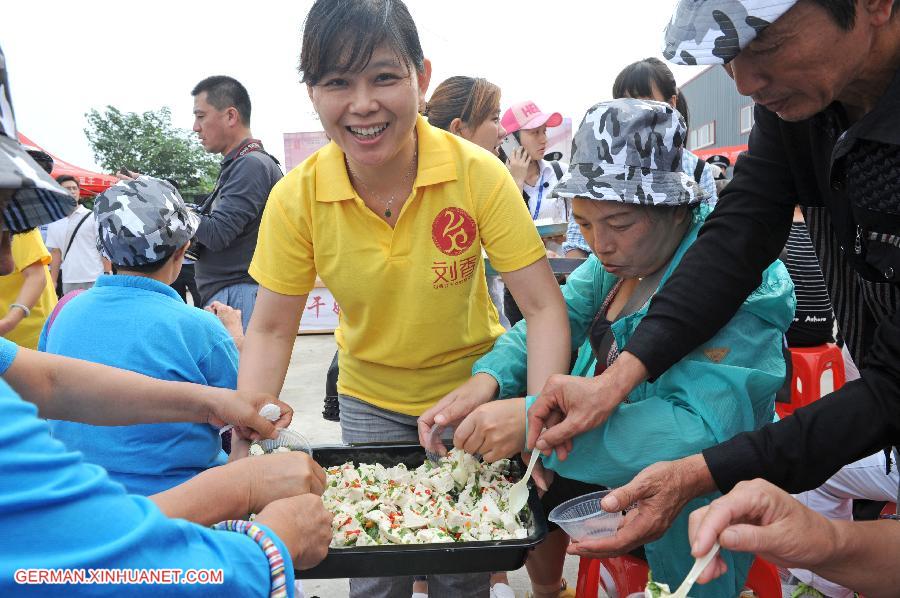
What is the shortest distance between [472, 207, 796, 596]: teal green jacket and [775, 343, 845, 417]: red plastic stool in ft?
6.38

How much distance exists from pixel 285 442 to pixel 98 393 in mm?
456

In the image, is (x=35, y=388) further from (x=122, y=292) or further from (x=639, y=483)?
(x=639, y=483)

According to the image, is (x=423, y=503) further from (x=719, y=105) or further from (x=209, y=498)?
(x=719, y=105)

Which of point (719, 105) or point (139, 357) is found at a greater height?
point (139, 357)

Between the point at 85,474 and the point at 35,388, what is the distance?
0.89 meters

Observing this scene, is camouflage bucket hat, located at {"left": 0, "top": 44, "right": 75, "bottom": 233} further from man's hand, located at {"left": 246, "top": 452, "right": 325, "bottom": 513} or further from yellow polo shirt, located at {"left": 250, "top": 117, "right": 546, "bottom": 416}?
yellow polo shirt, located at {"left": 250, "top": 117, "right": 546, "bottom": 416}

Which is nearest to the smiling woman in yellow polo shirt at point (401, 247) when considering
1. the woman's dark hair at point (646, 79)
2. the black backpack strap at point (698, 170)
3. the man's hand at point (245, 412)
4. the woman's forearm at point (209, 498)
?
the man's hand at point (245, 412)

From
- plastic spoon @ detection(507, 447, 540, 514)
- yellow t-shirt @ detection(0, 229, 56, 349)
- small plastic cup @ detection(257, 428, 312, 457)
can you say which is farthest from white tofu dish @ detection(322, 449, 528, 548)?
yellow t-shirt @ detection(0, 229, 56, 349)

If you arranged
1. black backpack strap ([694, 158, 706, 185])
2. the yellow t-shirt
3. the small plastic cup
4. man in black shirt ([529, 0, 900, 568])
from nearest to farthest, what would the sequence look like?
man in black shirt ([529, 0, 900, 568])
the small plastic cup
black backpack strap ([694, 158, 706, 185])
the yellow t-shirt

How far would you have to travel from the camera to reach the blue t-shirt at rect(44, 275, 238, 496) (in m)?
2.04

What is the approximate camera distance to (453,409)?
184cm

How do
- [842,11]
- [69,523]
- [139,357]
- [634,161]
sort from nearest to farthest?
[69,523] < [842,11] < [634,161] < [139,357]

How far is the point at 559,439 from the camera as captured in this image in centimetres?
157

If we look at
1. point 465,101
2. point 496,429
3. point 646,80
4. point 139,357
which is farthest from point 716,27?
point 465,101
